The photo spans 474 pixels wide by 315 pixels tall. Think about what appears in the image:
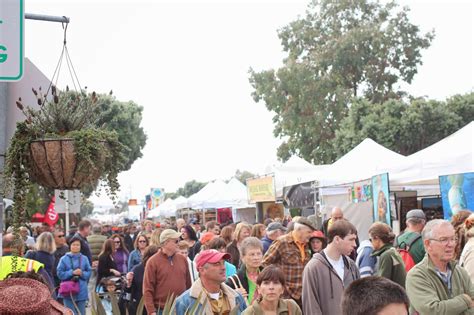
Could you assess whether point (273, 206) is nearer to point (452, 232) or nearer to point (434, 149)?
point (434, 149)

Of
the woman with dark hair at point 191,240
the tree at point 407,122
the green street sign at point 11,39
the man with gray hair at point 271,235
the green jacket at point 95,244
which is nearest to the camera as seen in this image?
the green street sign at point 11,39

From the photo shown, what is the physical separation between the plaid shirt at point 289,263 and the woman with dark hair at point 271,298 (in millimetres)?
2054

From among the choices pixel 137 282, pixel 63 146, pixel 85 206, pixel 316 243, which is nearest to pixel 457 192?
pixel 316 243

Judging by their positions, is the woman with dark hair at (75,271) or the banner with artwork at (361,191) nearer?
the woman with dark hair at (75,271)

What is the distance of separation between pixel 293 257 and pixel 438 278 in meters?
2.92

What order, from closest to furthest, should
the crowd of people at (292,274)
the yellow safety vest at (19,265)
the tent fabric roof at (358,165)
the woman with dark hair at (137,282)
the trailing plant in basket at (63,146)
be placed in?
1. the crowd of people at (292,274)
2. the trailing plant in basket at (63,146)
3. the yellow safety vest at (19,265)
4. the woman with dark hair at (137,282)
5. the tent fabric roof at (358,165)

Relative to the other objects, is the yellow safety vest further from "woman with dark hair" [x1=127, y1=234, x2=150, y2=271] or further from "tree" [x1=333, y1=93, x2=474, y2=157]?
"tree" [x1=333, y1=93, x2=474, y2=157]

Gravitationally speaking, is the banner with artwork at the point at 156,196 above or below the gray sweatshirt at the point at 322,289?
above

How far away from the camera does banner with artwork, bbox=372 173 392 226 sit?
11.1 metres

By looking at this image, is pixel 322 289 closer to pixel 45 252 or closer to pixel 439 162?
pixel 439 162

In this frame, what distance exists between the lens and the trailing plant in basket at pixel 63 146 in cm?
445

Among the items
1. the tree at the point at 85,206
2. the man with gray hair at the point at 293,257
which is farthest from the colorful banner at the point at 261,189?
the man with gray hair at the point at 293,257

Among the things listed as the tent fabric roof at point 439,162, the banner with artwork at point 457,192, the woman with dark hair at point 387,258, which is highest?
the tent fabric roof at point 439,162

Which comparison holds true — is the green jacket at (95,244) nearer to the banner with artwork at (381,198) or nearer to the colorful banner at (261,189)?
the colorful banner at (261,189)
